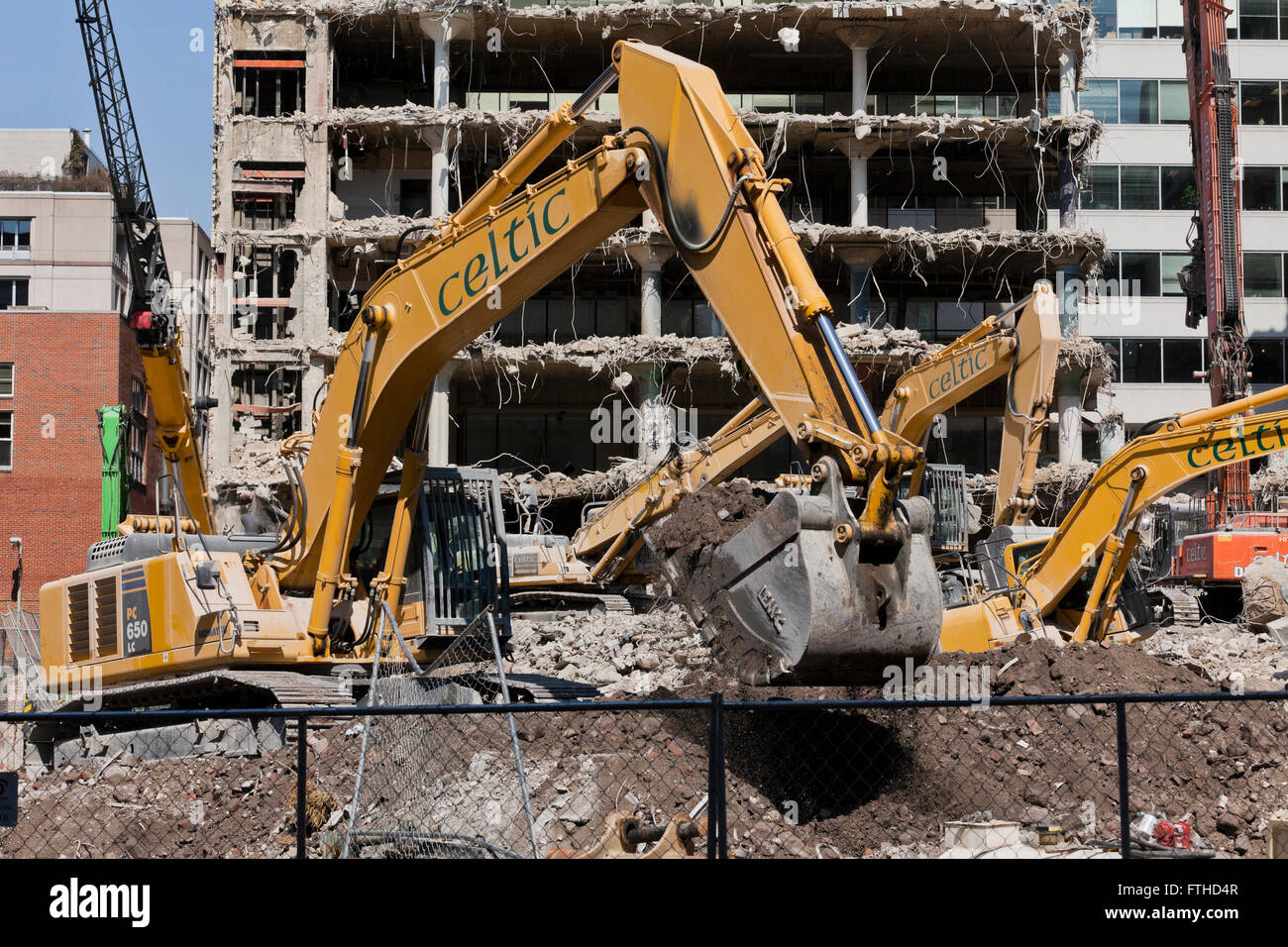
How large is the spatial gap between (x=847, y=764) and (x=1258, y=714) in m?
5.36

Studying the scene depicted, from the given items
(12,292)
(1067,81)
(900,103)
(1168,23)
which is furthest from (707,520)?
(12,292)

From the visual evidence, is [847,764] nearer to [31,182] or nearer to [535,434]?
[535,434]

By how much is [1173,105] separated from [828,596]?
5369 centimetres

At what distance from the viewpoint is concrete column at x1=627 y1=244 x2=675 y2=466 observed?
37312mm

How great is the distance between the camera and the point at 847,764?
1059 centimetres

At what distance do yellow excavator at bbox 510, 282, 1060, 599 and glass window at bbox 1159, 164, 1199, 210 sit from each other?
39074 mm

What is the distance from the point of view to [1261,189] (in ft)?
177

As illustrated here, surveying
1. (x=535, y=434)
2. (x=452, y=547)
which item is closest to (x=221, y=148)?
(x=535, y=434)

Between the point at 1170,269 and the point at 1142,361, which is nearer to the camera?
the point at 1142,361

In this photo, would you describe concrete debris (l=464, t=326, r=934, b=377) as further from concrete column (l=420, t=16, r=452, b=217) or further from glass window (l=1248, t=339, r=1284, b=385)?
glass window (l=1248, t=339, r=1284, b=385)

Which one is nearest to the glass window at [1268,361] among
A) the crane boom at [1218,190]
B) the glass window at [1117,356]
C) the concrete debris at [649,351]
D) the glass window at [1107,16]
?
the glass window at [1117,356]

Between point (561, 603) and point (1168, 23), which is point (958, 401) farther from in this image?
point (1168, 23)

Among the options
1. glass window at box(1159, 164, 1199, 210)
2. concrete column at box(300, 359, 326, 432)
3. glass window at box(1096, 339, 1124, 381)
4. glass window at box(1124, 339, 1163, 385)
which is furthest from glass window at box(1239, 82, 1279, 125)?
concrete column at box(300, 359, 326, 432)
